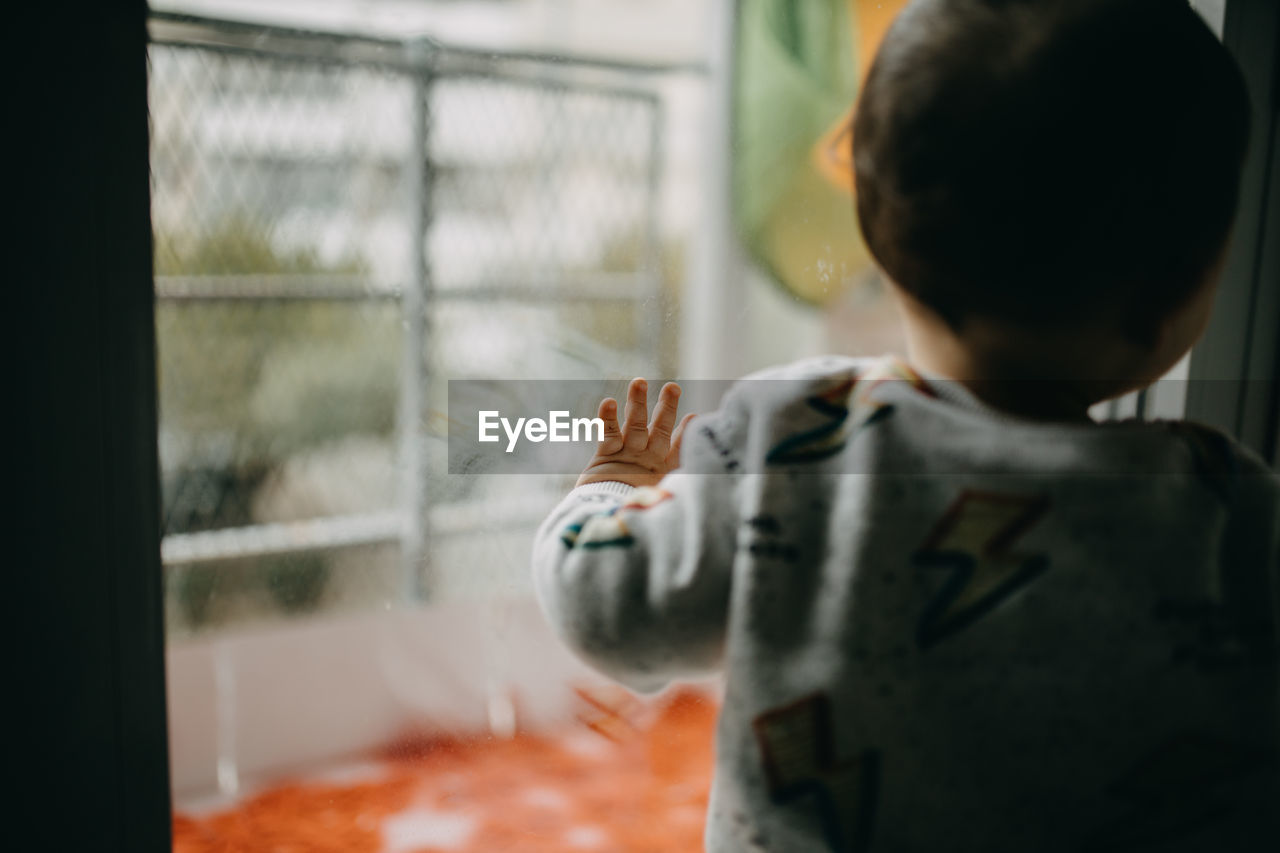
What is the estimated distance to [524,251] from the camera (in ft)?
4.17

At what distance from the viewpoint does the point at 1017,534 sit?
1.45ft

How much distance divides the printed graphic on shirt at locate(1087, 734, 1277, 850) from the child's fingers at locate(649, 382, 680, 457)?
0.31 m

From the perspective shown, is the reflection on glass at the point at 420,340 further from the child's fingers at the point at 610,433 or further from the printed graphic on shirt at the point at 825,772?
the printed graphic on shirt at the point at 825,772

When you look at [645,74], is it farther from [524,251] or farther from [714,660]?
[714,660]

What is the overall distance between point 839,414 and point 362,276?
1.07m

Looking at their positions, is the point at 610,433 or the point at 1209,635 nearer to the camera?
the point at 1209,635

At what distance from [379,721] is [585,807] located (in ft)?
0.93

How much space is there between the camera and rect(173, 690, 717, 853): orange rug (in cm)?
81

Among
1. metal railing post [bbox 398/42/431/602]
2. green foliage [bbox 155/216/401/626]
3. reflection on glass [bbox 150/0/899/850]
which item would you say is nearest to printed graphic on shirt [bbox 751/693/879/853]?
reflection on glass [bbox 150/0/899/850]

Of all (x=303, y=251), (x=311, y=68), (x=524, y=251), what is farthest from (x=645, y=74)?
(x=303, y=251)

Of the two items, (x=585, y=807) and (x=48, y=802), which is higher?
(x=48, y=802)

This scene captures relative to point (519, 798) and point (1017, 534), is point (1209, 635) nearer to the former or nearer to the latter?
point (1017, 534)

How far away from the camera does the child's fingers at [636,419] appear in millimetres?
596

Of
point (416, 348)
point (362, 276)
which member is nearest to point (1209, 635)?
point (416, 348)
